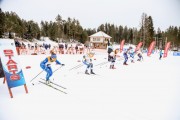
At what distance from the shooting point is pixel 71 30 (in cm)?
6300

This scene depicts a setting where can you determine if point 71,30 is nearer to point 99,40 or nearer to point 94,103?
point 99,40

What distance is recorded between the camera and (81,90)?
238 inches

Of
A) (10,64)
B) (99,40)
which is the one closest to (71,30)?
(99,40)

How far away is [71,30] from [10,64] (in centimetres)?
5960

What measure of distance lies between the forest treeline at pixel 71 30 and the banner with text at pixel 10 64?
128 feet

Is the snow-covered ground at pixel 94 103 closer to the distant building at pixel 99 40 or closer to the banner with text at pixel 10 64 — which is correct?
the banner with text at pixel 10 64

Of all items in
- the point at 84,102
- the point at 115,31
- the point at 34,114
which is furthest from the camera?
the point at 115,31

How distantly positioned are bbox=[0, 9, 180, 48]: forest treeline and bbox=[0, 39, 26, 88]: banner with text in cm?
3914

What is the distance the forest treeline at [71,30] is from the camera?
141 feet

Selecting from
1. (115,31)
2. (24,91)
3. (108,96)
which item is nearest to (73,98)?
(108,96)

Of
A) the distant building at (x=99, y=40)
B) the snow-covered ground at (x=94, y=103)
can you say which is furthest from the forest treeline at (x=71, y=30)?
the snow-covered ground at (x=94, y=103)

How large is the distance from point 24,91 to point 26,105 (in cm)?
151

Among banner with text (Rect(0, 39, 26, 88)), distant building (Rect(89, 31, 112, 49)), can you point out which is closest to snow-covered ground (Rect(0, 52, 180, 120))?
banner with text (Rect(0, 39, 26, 88))

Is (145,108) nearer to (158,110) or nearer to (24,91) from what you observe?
(158,110)
